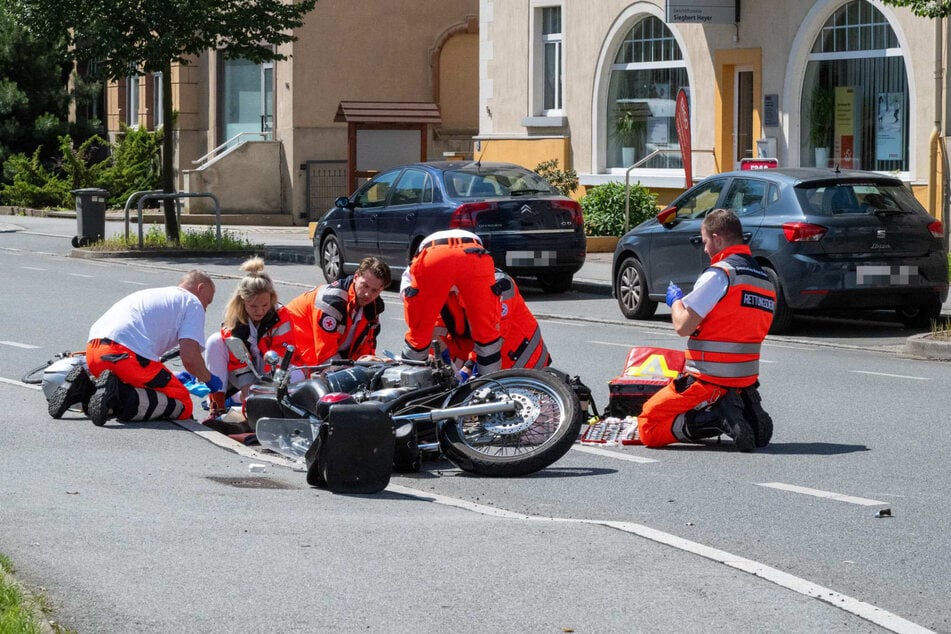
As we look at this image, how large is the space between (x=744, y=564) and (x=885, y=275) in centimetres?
899

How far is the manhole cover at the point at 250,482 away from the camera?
7.89m

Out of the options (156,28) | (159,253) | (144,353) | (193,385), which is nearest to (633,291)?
(193,385)

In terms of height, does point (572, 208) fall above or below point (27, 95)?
below

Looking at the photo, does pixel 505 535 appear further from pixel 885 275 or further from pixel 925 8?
pixel 925 8

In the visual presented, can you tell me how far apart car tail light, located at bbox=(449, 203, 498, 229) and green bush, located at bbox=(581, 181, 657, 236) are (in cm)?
661

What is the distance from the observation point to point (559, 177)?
26.3 meters

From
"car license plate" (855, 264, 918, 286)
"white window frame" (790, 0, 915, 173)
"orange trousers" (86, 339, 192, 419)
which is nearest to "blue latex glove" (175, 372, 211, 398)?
"orange trousers" (86, 339, 192, 419)

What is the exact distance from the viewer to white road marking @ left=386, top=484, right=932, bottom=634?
5.49 metres

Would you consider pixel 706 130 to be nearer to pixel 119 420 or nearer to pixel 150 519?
pixel 119 420

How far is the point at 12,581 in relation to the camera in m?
5.48

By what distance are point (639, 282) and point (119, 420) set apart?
7.91m

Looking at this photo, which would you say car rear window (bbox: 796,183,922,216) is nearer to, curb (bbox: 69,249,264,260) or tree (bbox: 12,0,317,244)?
curb (bbox: 69,249,264,260)

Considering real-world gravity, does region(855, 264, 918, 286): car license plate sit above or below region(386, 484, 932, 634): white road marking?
above

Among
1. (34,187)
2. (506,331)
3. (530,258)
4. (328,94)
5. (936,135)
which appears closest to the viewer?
(506,331)
